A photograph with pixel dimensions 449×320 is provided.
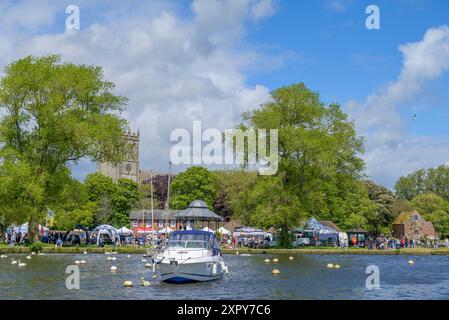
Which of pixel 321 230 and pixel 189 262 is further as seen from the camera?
pixel 321 230

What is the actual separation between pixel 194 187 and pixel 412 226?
159 feet

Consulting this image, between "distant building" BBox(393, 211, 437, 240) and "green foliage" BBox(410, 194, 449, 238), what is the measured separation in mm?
6782

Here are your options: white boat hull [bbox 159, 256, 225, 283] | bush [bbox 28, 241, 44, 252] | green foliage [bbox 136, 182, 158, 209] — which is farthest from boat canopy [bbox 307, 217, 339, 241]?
green foliage [bbox 136, 182, 158, 209]

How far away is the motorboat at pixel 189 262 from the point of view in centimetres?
3975

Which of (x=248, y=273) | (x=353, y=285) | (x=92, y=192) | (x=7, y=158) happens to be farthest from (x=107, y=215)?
(x=353, y=285)

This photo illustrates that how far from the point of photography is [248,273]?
48531 mm

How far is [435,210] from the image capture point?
507 ft

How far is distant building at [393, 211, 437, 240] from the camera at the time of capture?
464 ft

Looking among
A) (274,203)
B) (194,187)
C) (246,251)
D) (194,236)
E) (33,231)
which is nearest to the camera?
(194,236)

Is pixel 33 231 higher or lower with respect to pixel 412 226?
lower

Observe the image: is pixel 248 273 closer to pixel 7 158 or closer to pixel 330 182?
pixel 7 158

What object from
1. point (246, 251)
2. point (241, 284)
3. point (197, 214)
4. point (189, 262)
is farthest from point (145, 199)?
point (189, 262)

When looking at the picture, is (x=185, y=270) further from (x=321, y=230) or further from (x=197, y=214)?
(x=321, y=230)
